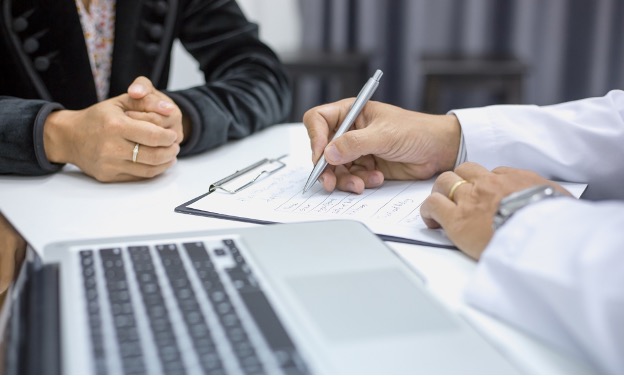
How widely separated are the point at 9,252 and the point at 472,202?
43 centimetres

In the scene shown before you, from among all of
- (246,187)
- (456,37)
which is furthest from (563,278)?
(456,37)

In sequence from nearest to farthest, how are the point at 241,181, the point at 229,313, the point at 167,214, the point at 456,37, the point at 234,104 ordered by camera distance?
1. the point at 229,313
2. the point at 167,214
3. the point at 241,181
4. the point at 234,104
5. the point at 456,37

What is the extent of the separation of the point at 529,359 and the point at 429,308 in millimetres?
72

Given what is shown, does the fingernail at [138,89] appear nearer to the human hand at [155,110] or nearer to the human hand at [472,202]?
the human hand at [155,110]

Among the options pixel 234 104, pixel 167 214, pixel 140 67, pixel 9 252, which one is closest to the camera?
pixel 9 252

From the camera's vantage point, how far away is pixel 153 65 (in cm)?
138

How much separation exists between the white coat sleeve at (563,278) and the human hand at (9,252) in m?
0.36

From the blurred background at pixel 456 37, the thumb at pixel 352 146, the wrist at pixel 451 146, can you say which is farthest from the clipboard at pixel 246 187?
the blurred background at pixel 456 37

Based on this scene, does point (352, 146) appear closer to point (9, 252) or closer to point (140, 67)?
point (9, 252)

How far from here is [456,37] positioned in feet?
10.0

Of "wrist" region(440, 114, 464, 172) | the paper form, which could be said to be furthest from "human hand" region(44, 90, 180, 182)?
"wrist" region(440, 114, 464, 172)

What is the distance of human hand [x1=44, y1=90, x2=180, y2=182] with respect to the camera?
0.89 m

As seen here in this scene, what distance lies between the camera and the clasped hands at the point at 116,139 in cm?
89

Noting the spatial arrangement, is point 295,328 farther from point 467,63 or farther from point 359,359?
point 467,63
